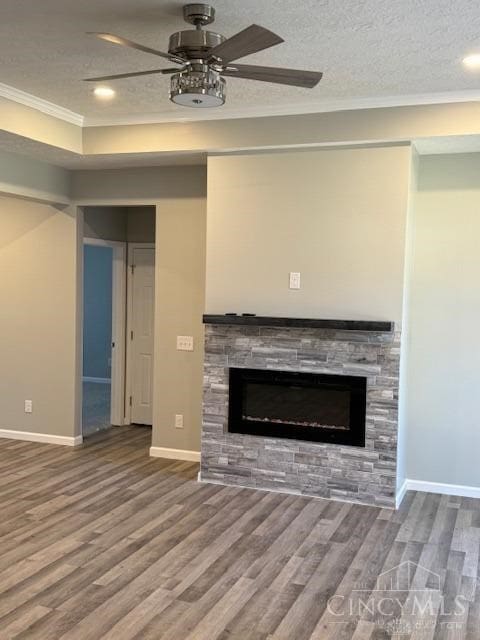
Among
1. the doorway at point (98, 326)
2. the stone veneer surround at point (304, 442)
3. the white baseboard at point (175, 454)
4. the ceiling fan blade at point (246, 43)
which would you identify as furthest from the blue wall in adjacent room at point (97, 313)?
the ceiling fan blade at point (246, 43)

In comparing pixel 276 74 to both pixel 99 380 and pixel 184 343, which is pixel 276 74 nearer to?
pixel 184 343

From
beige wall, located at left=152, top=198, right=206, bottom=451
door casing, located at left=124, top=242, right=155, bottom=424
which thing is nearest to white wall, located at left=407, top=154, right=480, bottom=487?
beige wall, located at left=152, top=198, right=206, bottom=451

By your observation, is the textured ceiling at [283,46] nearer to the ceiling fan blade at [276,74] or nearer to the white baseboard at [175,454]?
the ceiling fan blade at [276,74]

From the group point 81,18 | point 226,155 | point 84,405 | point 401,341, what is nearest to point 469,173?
point 401,341

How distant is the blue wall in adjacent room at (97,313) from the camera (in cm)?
1016

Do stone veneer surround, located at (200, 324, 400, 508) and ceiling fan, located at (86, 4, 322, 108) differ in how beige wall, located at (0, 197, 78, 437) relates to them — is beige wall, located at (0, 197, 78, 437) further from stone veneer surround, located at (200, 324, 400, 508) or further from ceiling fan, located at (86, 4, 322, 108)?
ceiling fan, located at (86, 4, 322, 108)

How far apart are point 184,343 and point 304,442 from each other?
1484 millimetres

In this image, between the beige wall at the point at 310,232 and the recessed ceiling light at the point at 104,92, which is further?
the beige wall at the point at 310,232

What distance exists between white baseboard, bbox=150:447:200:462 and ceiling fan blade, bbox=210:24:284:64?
3.84 metres

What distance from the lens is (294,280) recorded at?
5016 mm

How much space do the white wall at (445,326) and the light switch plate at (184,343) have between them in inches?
75.0

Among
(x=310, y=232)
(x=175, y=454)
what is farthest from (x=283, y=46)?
(x=175, y=454)

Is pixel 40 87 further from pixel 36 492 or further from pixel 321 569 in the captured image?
pixel 321 569

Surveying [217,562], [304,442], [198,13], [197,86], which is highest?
[198,13]
